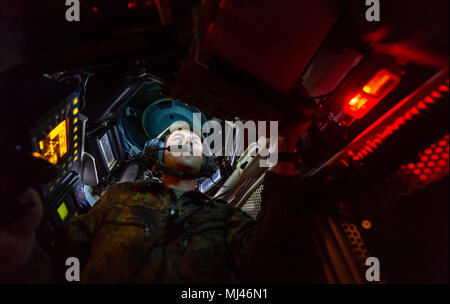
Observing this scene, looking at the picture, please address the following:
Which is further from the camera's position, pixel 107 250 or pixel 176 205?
pixel 176 205

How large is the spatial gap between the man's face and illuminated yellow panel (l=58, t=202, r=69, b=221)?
1.13 metres

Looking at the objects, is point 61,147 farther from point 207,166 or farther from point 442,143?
point 442,143

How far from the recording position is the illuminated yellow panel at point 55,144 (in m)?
1.72

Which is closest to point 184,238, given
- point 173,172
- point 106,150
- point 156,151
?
point 173,172

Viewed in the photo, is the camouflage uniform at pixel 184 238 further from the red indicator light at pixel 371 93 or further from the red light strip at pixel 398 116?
the red indicator light at pixel 371 93

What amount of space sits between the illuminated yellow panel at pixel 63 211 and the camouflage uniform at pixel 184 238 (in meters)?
0.36

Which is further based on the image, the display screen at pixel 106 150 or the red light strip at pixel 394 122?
the display screen at pixel 106 150

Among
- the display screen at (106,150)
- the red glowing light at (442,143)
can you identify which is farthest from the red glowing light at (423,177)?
the display screen at (106,150)

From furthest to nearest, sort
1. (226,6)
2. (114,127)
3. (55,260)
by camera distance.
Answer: (114,127) < (55,260) < (226,6)

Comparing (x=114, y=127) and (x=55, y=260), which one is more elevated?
(x=114, y=127)

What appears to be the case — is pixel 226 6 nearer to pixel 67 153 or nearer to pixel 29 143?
pixel 29 143
